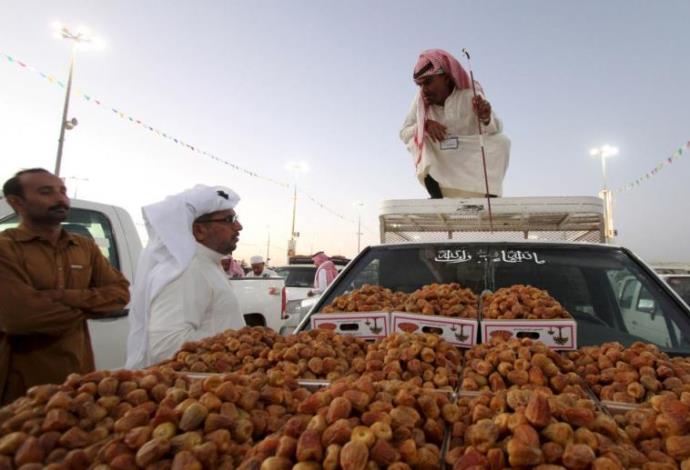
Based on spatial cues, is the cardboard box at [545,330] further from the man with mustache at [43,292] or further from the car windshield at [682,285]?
the car windshield at [682,285]

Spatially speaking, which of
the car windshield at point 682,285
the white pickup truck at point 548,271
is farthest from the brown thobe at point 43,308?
the car windshield at point 682,285

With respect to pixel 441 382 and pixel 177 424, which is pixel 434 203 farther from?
pixel 177 424

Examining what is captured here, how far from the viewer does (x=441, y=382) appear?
1.93 m

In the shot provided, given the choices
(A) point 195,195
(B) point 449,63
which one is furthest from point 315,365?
(B) point 449,63

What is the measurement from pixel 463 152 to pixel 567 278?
210cm

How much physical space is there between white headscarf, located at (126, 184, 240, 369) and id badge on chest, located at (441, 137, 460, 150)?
269 cm

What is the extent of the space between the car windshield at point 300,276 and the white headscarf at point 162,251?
11.0 m

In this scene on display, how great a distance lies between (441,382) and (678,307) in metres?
1.81

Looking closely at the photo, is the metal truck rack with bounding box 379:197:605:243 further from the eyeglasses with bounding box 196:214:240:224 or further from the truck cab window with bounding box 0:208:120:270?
the truck cab window with bounding box 0:208:120:270

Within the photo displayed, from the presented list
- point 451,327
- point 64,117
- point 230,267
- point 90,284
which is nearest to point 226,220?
point 90,284

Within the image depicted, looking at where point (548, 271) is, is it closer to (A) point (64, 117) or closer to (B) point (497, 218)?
(B) point (497, 218)

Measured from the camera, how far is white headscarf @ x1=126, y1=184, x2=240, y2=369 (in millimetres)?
3078

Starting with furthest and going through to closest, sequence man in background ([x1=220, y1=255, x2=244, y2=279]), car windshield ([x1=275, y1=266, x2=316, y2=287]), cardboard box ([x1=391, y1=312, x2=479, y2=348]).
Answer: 1. car windshield ([x1=275, y1=266, x2=316, y2=287])
2. man in background ([x1=220, y1=255, x2=244, y2=279])
3. cardboard box ([x1=391, y1=312, x2=479, y2=348])

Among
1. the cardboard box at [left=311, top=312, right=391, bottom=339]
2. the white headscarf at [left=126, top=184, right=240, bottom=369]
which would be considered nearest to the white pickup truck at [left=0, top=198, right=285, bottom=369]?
the white headscarf at [left=126, top=184, right=240, bottom=369]
